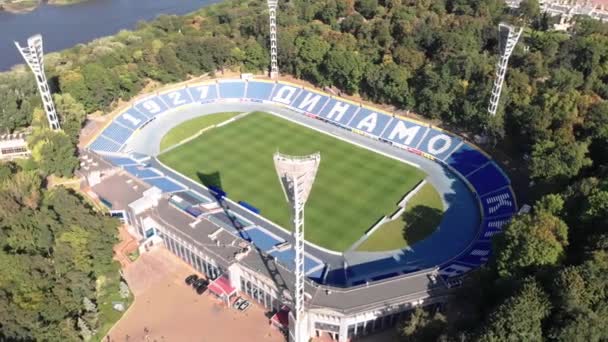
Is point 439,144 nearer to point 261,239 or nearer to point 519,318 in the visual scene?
point 261,239

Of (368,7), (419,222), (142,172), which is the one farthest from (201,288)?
(368,7)

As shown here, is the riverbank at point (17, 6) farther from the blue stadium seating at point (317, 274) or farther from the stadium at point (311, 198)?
the blue stadium seating at point (317, 274)

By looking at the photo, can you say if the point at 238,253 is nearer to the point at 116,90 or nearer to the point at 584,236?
the point at 584,236

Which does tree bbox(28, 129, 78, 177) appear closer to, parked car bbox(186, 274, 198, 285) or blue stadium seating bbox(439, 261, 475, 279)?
parked car bbox(186, 274, 198, 285)

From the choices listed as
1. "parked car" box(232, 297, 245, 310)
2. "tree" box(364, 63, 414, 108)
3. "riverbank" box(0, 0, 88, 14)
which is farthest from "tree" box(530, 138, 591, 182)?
"riverbank" box(0, 0, 88, 14)

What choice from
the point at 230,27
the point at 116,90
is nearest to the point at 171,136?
the point at 116,90

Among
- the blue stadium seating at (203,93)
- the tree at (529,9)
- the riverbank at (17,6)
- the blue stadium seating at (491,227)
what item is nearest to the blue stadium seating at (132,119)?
the blue stadium seating at (203,93)
